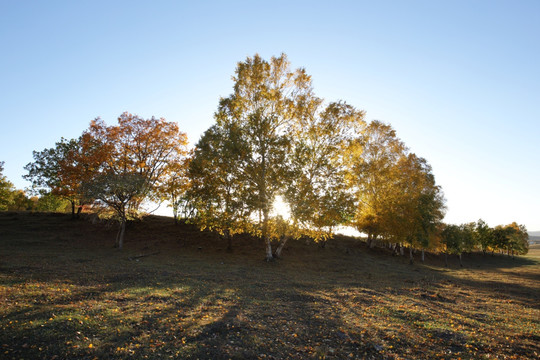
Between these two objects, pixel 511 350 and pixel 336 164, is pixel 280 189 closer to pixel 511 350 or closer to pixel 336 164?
pixel 336 164

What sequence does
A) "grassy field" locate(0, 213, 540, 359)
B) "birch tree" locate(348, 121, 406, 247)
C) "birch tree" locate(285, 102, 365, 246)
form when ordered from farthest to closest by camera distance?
"birch tree" locate(348, 121, 406, 247), "birch tree" locate(285, 102, 365, 246), "grassy field" locate(0, 213, 540, 359)

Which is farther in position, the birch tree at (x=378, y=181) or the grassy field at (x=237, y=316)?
the birch tree at (x=378, y=181)

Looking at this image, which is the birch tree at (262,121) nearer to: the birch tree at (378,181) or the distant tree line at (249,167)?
the distant tree line at (249,167)

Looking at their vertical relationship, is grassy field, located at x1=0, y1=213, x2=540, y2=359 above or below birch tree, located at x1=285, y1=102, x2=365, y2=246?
below

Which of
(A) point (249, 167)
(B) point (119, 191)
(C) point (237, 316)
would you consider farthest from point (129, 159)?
(C) point (237, 316)

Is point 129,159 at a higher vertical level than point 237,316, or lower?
higher

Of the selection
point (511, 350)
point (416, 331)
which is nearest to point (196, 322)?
point (416, 331)

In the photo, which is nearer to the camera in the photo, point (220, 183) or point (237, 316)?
point (237, 316)

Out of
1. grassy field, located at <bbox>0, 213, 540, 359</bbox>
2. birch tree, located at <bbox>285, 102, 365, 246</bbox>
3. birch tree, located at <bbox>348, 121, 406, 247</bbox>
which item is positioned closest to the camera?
grassy field, located at <bbox>0, 213, 540, 359</bbox>

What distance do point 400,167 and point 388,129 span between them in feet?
21.1

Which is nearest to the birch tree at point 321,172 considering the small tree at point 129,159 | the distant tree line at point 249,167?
the distant tree line at point 249,167

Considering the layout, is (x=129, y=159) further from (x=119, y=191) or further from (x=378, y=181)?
(x=378, y=181)

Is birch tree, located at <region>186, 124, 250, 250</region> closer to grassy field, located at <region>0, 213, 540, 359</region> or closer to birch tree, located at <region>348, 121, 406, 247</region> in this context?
grassy field, located at <region>0, 213, 540, 359</region>

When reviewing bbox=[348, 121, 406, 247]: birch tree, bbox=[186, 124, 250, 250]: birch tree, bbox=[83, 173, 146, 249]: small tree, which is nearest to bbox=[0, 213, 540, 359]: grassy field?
bbox=[186, 124, 250, 250]: birch tree
